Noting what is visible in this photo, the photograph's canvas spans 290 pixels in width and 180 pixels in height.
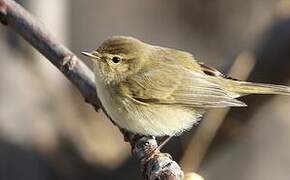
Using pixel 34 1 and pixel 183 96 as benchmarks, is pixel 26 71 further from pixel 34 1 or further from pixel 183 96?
pixel 183 96

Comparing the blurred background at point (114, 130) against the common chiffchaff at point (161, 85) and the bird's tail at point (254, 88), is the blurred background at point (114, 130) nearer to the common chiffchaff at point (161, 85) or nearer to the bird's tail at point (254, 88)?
the bird's tail at point (254, 88)

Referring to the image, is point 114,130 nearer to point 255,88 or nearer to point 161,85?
point 161,85

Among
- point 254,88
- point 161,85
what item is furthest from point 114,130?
point 254,88

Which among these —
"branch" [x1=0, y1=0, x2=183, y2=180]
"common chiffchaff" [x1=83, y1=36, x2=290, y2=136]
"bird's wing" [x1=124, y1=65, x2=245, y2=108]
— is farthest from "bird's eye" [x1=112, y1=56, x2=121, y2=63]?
"branch" [x1=0, y1=0, x2=183, y2=180]

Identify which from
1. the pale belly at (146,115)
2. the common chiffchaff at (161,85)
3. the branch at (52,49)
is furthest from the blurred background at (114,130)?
the branch at (52,49)

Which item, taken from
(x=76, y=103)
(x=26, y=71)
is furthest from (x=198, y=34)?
(x=26, y=71)
